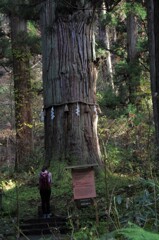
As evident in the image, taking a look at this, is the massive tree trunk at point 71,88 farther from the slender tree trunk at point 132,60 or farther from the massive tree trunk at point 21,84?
the slender tree trunk at point 132,60

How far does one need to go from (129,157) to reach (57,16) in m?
4.61

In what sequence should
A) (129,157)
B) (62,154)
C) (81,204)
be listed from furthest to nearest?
(129,157), (62,154), (81,204)

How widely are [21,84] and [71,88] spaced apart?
7.07 meters

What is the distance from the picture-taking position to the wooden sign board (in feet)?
31.6

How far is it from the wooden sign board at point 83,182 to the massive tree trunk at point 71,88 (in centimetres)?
234

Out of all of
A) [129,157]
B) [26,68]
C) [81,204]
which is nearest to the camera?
[81,204]

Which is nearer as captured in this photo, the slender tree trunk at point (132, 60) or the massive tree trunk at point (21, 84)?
the massive tree trunk at point (21, 84)

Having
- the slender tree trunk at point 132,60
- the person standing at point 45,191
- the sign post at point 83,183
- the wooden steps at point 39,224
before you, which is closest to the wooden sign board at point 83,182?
the sign post at point 83,183

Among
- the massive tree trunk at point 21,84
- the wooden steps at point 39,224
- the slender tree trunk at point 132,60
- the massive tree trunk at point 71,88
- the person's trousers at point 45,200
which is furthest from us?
the slender tree trunk at point 132,60

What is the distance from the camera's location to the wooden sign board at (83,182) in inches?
379

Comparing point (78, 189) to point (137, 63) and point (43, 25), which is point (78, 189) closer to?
point (43, 25)

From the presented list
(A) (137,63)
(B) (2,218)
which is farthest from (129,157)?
(A) (137,63)

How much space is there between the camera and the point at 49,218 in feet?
32.4

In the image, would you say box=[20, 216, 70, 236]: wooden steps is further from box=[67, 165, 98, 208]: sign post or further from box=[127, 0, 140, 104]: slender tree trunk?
box=[127, 0, 140, 104]: slender tree trunk
